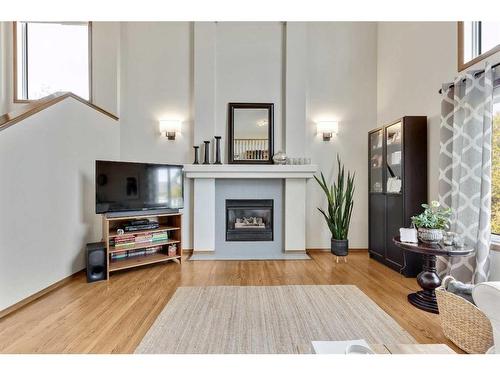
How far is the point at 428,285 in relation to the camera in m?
2.34

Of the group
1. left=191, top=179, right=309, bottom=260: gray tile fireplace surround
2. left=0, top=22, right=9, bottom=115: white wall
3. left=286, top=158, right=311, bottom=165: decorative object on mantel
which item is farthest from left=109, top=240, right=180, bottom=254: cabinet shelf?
left=0, top=22, right=9, bottom=115: white wall

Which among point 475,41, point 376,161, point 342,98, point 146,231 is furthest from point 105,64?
point 475,41

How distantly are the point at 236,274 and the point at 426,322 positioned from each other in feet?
6.25

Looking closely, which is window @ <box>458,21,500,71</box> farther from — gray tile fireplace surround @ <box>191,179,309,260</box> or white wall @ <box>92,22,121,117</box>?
white wall @ <box>92,22,121,117</box>

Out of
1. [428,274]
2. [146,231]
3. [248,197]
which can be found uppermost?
[248,197]

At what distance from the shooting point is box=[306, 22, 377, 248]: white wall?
13.9 feet

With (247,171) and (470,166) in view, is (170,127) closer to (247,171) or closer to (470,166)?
(247,171)

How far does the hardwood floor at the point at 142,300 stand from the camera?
5.98 ft

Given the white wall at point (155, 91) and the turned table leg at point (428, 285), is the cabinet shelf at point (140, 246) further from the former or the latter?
the turned table leg at point (428, 285)

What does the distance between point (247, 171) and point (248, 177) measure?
9 cm

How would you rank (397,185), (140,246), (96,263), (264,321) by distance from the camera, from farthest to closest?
(140,246) < (397,185) < (96,263) < (264,321)

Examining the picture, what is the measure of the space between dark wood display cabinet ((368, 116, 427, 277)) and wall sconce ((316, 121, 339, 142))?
0.61 metres
